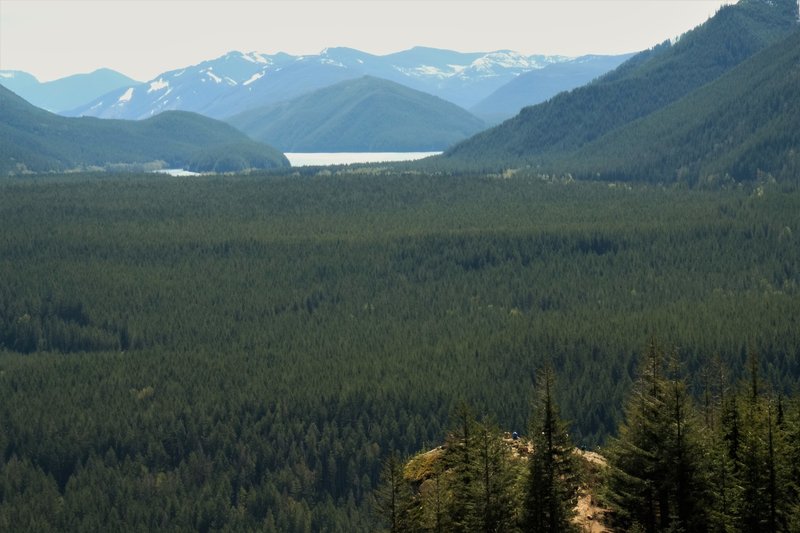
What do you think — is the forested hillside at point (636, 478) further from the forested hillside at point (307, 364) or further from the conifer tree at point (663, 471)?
the forested hillside at point (307, 364)

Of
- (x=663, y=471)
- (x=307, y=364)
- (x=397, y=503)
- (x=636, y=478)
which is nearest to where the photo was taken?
(x=636, y=478)

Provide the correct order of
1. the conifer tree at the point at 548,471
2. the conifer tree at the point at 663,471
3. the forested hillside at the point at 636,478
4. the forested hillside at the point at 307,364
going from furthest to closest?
the forested hillside at the point at 307,364 → the conifer tree at the point at 663,471 → the conifer tree at the point at 548,471 → the forested hillside at the point at 636,478

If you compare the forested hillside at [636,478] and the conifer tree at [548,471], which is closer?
the forested hillside at [636,478]

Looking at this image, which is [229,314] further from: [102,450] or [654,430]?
[654,430]

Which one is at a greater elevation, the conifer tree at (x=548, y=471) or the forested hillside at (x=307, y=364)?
the conifer tree at (x=548, y=471)

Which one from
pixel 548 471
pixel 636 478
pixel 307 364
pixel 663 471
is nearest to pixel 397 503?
pixel 548 471

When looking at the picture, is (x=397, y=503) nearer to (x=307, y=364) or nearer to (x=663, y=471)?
(x=663, y=471)

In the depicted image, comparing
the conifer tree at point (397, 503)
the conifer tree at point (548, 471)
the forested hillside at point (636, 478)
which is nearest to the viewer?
the forested hillside at point (636, 478)

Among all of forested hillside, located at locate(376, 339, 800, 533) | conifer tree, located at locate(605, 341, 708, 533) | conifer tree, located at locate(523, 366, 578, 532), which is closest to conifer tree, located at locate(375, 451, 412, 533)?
forested hillside, located at locate(376, 339, 800, 533)

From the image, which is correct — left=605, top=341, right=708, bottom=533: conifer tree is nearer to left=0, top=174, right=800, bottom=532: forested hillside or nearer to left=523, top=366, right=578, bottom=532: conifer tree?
left=523, top=366, right=578, bottom=532: conifer tree

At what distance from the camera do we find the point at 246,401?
126125 millimetres

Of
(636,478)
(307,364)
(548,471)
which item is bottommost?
(307,364)

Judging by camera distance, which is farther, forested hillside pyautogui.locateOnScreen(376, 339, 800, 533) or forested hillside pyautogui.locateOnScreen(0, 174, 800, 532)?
forested hillside pyautogui.locateOnScreen(0, 174, 800, 532)

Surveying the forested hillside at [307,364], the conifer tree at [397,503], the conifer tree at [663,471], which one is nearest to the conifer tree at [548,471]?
the conifer tree at [663,471]
